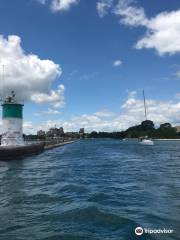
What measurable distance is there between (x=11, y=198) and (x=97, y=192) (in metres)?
4.93

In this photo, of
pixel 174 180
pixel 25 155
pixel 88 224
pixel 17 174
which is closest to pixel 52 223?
pixel 88 224

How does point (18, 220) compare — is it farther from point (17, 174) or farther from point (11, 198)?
point (17, 174)
